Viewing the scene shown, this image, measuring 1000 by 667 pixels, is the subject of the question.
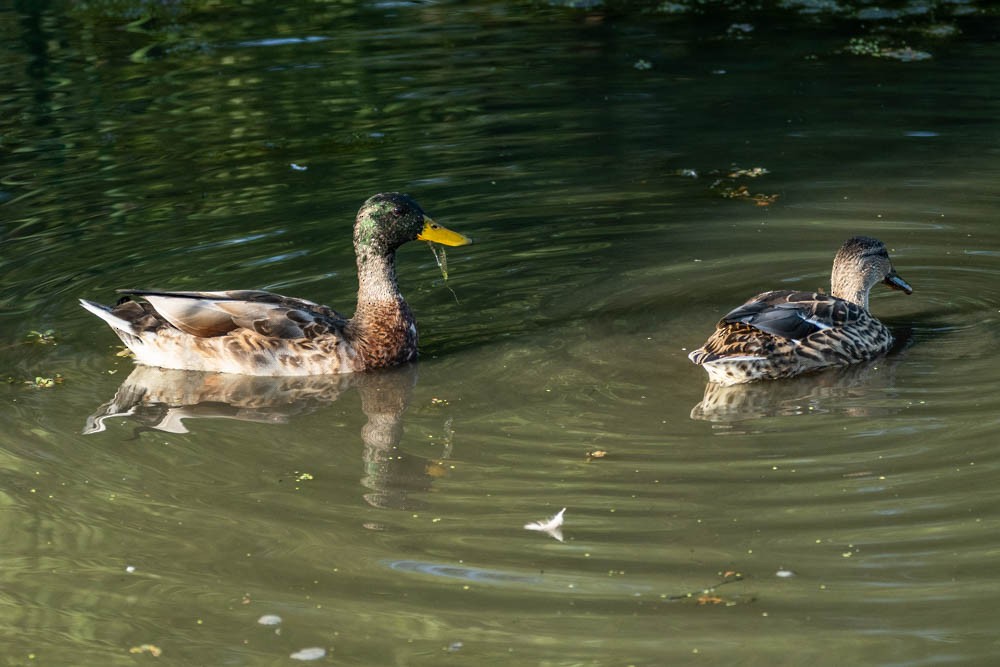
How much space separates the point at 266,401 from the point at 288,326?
548 millimetres

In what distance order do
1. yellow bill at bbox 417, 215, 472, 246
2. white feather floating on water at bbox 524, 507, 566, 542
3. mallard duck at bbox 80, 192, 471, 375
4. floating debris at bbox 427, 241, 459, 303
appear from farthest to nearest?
floating debris at bbox 427, 241, 459, 303, yellow bill at bbox 417, 215, 472, 246, mallard duck at bbox 80, 192, 471, 375, white feather floating on water at bbox 524, 507, 566, 542

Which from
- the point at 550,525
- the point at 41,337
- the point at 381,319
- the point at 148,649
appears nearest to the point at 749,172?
the point at 381,319

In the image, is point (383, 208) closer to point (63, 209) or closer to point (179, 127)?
point (63, 209)

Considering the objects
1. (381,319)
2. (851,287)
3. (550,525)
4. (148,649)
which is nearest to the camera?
(148,649)

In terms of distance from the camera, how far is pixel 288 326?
8.83 metres

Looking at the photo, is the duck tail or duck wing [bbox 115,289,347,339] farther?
the duck tail

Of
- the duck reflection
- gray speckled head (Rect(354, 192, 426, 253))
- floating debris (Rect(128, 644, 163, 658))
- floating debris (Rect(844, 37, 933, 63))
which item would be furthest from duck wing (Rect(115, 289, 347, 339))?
floating debris (Rect(844, 37, 933, 63))

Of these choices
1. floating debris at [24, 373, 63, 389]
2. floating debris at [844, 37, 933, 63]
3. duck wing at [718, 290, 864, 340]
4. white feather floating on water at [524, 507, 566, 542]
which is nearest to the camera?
white feather floating on water at [524, 507, 566, 542]

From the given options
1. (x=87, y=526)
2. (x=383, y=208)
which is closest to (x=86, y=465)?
(x=87, y=526)

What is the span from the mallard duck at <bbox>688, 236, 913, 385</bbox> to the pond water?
127 mm

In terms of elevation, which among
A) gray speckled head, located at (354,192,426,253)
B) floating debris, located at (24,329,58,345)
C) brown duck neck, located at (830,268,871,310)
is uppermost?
gray speckled head, located at (354,192,426,253)

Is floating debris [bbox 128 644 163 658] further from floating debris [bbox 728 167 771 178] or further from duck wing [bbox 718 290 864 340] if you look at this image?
floating debris [bbox 728 167 771 178]

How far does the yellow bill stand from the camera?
929 cm

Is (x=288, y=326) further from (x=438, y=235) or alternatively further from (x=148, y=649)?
(x=148, y=649)
